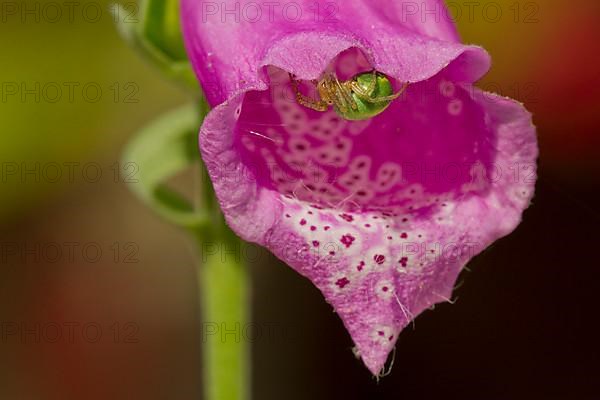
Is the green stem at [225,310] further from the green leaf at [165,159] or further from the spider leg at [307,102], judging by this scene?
the spider leg at [307,102]

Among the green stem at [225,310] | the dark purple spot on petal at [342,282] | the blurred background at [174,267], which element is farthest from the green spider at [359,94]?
the blurred background at [174,267]

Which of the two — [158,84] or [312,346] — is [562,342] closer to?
[312,346]

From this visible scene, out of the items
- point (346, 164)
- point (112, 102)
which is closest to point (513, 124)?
point (346, 164)

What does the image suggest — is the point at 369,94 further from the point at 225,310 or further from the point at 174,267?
the point at 174,267

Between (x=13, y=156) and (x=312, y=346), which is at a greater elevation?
(x=13, y=156)

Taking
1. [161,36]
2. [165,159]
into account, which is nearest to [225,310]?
[165,159]

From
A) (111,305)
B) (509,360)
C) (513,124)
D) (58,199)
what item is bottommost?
(509,360)
